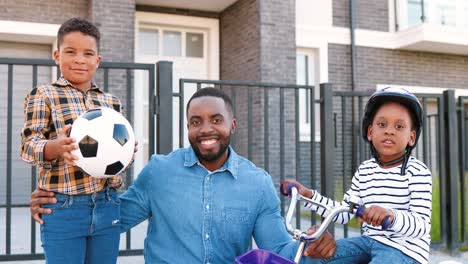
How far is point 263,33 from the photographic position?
10.1 metres

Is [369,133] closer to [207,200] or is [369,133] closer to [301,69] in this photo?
[207,200]

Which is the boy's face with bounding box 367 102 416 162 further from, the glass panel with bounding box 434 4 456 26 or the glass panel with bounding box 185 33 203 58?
the glass panel with bounding box 434 4 456 26

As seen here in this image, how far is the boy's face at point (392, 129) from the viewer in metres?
2.55

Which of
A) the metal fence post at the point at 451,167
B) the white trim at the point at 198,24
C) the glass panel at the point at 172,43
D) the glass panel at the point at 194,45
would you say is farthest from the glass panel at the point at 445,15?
the metal fence post at the point at 451,167

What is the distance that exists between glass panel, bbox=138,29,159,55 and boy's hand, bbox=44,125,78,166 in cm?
857

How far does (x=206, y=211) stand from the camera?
251 centimetres

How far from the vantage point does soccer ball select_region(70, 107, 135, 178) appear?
2352mm

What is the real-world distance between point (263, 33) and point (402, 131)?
25.5ft

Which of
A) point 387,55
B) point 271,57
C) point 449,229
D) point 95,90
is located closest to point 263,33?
point 271,57

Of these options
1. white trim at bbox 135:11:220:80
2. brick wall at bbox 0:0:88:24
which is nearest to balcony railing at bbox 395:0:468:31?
white trim at bbox 135:11:220:80

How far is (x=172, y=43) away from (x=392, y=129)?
8892 millimetres

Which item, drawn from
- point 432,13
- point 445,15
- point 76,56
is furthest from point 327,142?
point 445,15

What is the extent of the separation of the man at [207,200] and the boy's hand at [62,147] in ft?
0.84

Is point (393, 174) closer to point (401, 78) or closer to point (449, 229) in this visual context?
point (449, 229)
